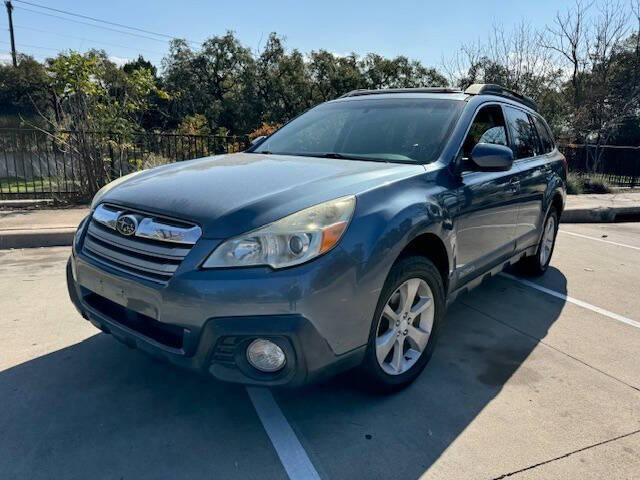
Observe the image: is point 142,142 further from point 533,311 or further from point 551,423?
point 551,423

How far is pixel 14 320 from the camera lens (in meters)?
3.71

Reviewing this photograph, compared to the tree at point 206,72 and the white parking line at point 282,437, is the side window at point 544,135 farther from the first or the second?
the tree at point 206,72

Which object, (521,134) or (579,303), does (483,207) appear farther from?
(579,303)

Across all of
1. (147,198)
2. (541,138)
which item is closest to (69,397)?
(147,198)

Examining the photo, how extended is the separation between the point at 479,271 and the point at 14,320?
348 centimetres

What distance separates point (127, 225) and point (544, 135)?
434 centimetres

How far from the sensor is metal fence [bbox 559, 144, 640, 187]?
15891 millimetres

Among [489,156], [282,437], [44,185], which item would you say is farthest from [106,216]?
[44,185]

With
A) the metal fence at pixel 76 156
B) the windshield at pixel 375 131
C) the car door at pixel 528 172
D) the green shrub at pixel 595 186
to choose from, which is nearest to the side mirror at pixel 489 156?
the windshield at pixel 375 131

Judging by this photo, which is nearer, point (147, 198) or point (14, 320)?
point (147, 198)

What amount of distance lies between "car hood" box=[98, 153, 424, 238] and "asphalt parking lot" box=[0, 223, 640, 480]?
3.42ft

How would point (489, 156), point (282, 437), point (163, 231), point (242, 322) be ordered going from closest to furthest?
point (242, 322) < point (163, 231) < point (282, 437) < point (489, 156)

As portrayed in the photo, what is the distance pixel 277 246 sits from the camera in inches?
84.3

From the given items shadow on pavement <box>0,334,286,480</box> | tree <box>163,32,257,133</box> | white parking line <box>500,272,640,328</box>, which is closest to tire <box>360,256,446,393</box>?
shadow on pavement <box>0,334,286,480</box>
